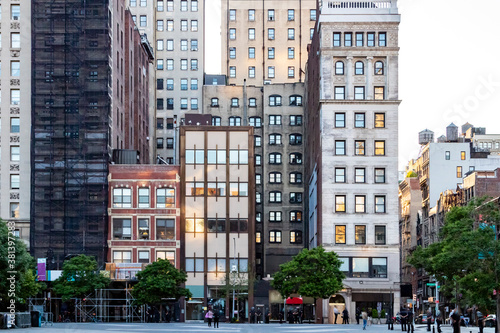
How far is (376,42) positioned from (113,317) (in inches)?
1859

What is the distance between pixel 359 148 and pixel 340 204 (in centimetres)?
746

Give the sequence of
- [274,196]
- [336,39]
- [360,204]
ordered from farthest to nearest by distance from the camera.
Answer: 1. [274,196]
2. [336,39]
3. [360,204]

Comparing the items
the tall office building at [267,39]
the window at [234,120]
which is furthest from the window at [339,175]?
the tall office building at [267,39]

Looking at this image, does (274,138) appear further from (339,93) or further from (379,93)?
(379,93)

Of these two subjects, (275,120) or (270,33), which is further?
(270,33)

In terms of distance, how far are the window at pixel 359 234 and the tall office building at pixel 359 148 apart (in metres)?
0.01

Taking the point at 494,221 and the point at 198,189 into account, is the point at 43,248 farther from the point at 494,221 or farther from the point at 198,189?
the point at 494,221

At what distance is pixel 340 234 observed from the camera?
11062 centimetres

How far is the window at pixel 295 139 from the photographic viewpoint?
152m

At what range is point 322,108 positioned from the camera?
11319 centimetres

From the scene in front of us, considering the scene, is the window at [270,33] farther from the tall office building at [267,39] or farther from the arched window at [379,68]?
the arched window at [379,68]

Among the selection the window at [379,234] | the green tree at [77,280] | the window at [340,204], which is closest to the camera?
the green tree at [77,280]

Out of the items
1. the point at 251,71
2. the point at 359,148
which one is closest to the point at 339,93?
the point at 359,148

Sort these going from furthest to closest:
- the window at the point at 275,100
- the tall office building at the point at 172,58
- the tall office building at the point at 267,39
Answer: the tall office building at the point at 267,39 < the tall office building at the point at 172,58 < the window at the point at 275,100
